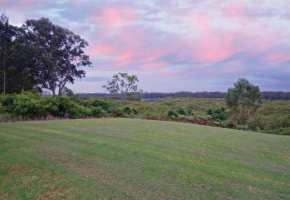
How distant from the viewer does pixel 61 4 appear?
10117 mm

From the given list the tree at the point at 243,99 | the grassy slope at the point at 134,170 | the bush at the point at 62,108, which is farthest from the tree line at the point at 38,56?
the tree at the point at 243,99

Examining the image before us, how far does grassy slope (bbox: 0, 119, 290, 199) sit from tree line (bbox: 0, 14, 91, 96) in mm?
14759

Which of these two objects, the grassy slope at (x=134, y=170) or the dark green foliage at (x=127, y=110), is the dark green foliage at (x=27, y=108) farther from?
the dark green foliage at (x=127, y=110)

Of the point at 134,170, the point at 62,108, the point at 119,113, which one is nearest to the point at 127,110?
the point at 119,113

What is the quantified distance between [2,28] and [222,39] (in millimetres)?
17652

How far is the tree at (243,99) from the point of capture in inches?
684

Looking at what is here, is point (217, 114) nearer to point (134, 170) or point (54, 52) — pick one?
point (134, 170)

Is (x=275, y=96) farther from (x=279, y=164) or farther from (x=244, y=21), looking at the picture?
(x=279, y=164)

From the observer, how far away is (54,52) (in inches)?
811

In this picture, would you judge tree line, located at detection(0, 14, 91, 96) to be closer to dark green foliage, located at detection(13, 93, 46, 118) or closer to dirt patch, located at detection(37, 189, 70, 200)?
dark green foliage, located at detection(13, 93, 46, 118)

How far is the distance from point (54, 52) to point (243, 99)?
66.5 ft

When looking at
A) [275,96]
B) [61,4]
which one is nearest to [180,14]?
[61,4]

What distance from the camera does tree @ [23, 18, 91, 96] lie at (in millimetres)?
19375

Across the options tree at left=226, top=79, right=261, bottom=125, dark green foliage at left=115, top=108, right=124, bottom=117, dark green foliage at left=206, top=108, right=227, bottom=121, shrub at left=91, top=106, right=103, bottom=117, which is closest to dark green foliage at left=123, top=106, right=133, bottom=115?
dark green foliage at left=115, top=108, right=124, bottom=117
